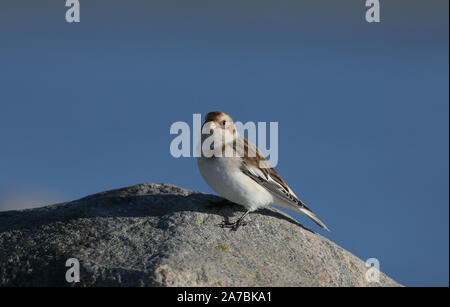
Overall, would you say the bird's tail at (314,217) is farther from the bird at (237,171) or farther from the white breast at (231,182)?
the white breast at (231,182)

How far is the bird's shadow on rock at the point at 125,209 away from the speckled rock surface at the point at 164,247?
17 mm

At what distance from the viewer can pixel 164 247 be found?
684cm

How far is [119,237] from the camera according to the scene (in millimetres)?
7148

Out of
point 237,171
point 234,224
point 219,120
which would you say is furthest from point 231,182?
point 219,120

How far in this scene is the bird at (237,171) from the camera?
318 inches

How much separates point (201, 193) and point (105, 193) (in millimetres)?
1740

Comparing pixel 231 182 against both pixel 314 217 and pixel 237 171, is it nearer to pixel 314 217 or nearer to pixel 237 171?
pixel 237 171

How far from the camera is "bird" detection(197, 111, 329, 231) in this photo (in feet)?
26.5

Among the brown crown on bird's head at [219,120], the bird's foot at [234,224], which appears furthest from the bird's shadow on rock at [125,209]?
the brown crown on bird's head at [219,120]

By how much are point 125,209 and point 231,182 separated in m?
1.73

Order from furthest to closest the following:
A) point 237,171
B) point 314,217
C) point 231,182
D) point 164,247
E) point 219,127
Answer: point 314,217
point 219,127
point 237,171
point 231,182
point 164,247

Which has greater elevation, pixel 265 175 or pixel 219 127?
pixel 219 127
